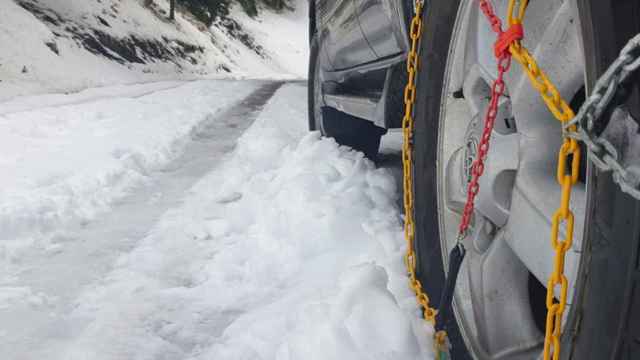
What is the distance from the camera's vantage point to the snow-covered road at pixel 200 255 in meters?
1.71

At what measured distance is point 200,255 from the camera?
250 cm

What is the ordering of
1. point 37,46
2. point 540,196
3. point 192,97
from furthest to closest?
point 37,46 → point 192,97 → point 540,196

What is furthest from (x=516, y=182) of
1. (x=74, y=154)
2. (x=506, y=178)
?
(x=74, y=154)

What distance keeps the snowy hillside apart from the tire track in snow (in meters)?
6.60

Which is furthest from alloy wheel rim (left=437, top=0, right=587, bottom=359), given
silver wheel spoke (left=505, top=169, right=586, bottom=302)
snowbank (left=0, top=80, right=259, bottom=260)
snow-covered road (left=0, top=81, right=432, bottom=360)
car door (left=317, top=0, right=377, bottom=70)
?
snowbank (left=0, top=80, right=259, bottom=260)

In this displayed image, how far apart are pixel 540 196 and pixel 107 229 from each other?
2.34 m

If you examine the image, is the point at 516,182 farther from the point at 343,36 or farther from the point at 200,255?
the point at 343,36

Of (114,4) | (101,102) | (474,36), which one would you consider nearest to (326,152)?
(474,36)

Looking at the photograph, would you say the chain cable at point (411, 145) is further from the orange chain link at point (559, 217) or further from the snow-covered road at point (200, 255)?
the orange chain link at point (559, 217)

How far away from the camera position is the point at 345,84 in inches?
142

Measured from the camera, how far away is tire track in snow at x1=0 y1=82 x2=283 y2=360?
6.11 feet

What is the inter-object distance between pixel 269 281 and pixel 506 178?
119 centimetres

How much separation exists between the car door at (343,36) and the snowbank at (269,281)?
27.1 inches

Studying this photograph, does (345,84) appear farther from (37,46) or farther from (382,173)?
(37,46)
